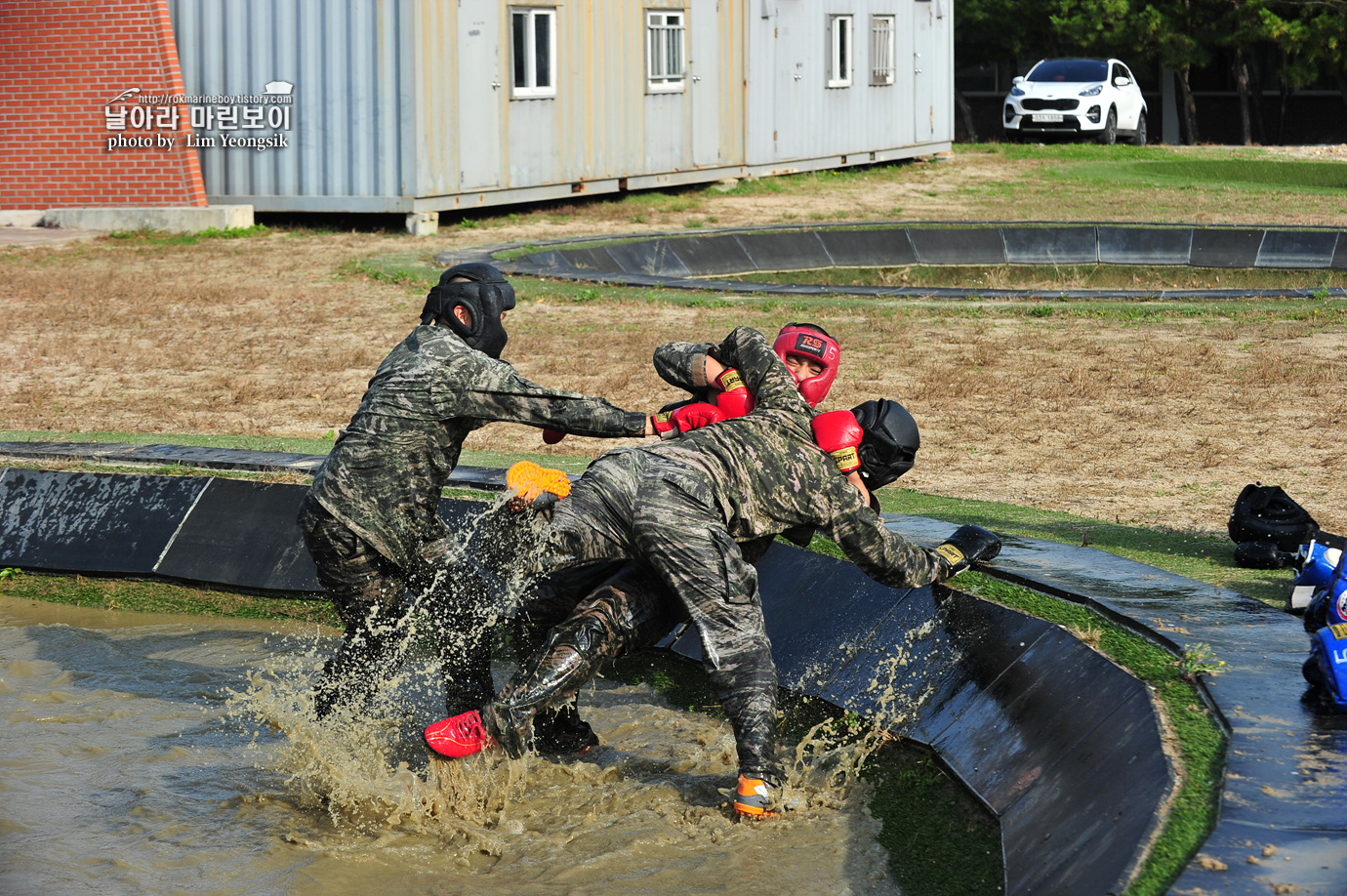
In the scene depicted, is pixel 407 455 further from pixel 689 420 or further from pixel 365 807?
pixel 365 807

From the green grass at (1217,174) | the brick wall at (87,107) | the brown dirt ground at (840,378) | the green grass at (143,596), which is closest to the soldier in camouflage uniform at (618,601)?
the green grass at (143,596)

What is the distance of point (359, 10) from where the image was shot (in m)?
19.1

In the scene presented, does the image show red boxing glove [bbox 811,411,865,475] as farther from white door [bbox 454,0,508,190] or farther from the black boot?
white door [bbox 454,0,508,190]

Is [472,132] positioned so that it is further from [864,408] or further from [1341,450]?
[864,408]

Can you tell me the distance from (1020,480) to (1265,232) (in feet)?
40.3

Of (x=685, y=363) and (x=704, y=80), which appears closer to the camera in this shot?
(x=685, y=363)

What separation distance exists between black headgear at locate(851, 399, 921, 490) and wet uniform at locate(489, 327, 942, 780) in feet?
0.60

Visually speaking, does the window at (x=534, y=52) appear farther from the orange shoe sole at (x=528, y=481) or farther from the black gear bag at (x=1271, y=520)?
the orange shoe sole at (x=528, y=481)

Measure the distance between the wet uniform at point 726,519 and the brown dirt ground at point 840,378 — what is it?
10.5 feet

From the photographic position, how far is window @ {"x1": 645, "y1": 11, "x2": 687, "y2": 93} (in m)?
23.1

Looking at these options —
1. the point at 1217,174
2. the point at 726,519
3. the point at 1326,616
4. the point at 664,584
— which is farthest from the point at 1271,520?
the point at 1217,174

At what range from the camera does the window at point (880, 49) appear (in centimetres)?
2888

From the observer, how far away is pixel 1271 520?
6105mm

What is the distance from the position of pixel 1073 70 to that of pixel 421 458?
31.7m
